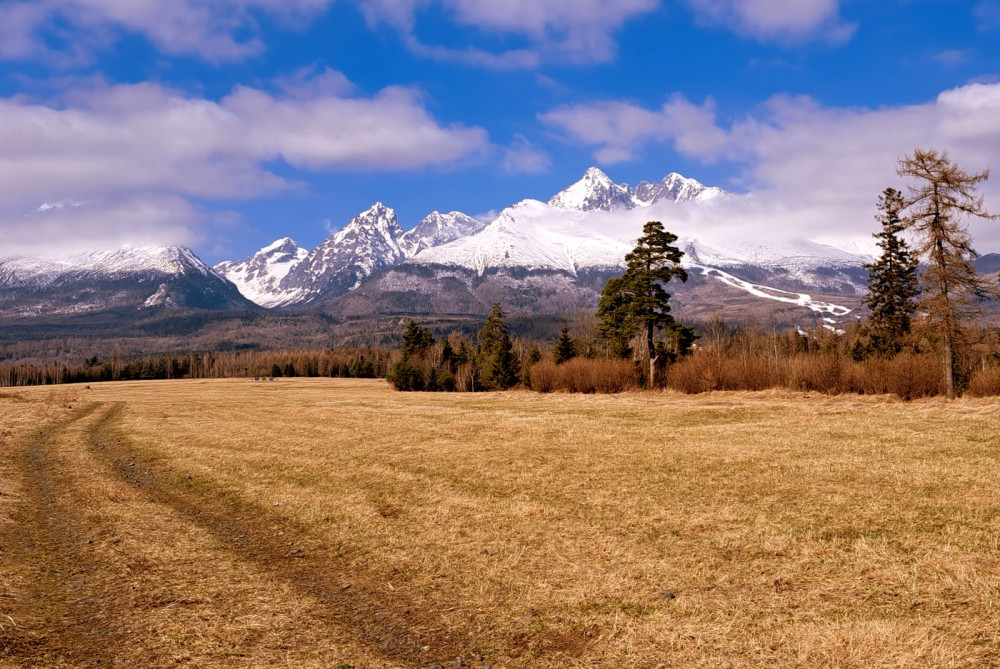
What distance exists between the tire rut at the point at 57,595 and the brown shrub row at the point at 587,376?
3631 cm

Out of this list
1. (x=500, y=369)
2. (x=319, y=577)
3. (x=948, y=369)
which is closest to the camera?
(x=319, y=577)

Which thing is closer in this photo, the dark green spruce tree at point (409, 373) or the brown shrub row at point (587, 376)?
the brown shrub row at point (587, 376)

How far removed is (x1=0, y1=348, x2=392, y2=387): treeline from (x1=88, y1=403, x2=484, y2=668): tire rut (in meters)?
129

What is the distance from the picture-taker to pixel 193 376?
558 feet

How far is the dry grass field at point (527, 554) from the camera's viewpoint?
23.2ft

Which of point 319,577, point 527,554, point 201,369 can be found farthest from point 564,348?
point 201,369

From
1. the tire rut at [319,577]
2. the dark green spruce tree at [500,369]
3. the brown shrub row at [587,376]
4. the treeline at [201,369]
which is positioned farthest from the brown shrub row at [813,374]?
the treeline at [201,369]

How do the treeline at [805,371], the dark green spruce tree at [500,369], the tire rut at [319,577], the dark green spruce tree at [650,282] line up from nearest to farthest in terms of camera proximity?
the tire rut at [319,577]
the treeline at [805,371]
the dark green spruce tree at [650,282]
the dark green spruce tree at [500,369]

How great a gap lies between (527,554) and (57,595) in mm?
7221

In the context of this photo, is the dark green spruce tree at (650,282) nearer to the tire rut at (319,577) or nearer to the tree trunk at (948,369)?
the tree trunk at (948,369)

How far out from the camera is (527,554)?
10094mm

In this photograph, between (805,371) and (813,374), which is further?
(805,371)

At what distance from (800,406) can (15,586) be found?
28440mm

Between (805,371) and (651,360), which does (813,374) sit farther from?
(651,360)
